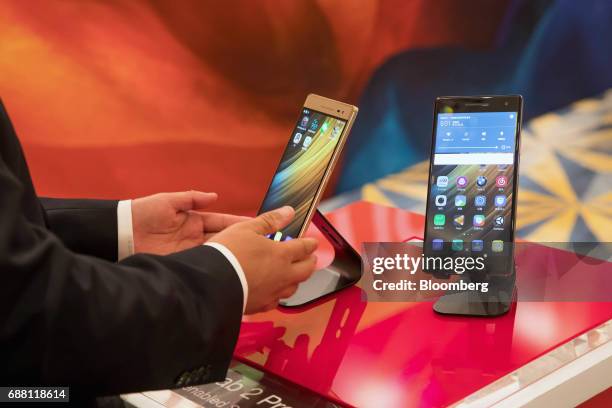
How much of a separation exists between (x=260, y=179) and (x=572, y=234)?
4.19ft

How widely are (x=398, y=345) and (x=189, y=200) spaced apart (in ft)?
1.30

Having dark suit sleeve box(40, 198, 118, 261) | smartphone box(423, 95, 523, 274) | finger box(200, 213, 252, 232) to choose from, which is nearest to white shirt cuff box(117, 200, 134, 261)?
dark suit sleeve box(40, 198, 118, 261)

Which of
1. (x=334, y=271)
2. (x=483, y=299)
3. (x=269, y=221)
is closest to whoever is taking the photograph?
(x=269, y=221)

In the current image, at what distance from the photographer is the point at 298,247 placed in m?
0.90

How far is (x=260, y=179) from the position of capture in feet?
10.2

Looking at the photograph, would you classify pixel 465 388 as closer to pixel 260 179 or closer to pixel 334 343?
pixel 334 343

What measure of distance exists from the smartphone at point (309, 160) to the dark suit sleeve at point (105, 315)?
299 mm

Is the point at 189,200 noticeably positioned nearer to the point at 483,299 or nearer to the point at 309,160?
the point at 309,160

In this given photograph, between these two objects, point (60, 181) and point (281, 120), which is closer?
point (60, 181)

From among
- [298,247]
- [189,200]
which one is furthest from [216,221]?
[298,247]

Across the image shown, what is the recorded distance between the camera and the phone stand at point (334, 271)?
1.17 m

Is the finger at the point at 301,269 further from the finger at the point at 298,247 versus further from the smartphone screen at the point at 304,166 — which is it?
the smartphone screen at the point at 304,166

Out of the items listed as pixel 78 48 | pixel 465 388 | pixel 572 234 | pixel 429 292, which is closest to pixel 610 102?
pixel 572 234

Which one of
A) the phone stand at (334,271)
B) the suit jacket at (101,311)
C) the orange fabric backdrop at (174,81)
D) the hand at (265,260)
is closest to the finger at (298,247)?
the hand at (265,260)
